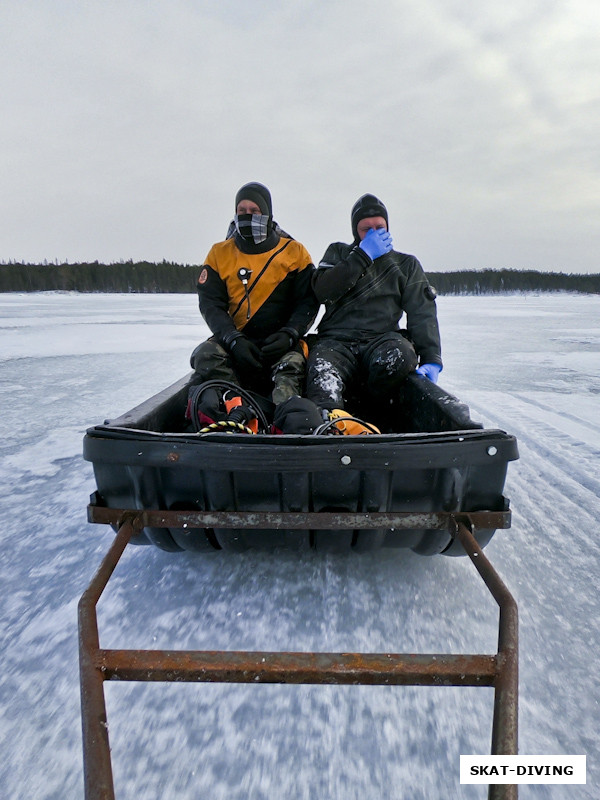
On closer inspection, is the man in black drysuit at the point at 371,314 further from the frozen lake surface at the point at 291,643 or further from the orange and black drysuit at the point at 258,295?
the frozen lake surface at the point at 291,643

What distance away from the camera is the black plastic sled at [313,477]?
1.16m

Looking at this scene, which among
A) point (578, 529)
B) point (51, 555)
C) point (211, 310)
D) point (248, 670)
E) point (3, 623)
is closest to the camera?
point (248, 670)

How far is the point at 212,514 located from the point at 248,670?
0.46m

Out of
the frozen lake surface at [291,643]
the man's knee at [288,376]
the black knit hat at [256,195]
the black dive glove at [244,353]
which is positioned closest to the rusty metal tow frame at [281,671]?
the frozen lake surface at [291,643]

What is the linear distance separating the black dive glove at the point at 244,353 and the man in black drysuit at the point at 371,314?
273 mm

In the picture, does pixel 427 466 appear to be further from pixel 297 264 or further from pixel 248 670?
pixel 297 264

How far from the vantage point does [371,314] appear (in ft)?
8.75

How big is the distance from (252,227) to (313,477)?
1.69m

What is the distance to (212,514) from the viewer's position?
3.98 ft

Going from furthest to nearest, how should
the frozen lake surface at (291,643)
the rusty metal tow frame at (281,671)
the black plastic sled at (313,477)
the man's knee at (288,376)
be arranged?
the man's knee at (288,376) → the black plastic sled at (313,477) → the frozen lake surface at (291,643) → the rusty metal tow frame at (281,671)

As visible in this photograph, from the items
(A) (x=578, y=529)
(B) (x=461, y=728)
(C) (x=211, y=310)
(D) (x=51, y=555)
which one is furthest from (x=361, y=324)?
(B) (x=461, y=728)

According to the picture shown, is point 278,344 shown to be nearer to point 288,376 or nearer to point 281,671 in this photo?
point 288,376

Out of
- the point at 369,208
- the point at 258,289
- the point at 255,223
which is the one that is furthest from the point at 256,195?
the point at 369,208

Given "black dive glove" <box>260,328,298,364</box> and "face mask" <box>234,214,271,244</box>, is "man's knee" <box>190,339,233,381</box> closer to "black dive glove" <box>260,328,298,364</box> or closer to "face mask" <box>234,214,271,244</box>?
"black dive glove" <box>260,328,298,364</box>
